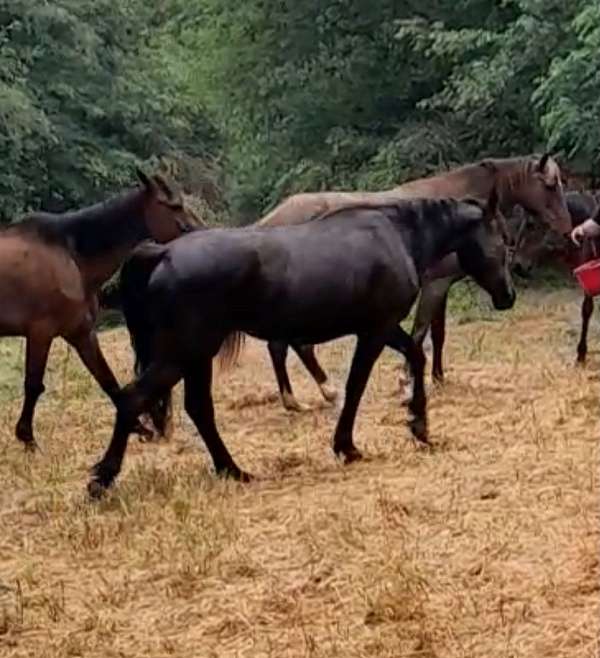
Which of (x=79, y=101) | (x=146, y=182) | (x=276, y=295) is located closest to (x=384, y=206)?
(x=276, y=295)

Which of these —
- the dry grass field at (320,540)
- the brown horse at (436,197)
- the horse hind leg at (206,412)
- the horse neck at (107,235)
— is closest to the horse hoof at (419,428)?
the dry grass field at (320,540)

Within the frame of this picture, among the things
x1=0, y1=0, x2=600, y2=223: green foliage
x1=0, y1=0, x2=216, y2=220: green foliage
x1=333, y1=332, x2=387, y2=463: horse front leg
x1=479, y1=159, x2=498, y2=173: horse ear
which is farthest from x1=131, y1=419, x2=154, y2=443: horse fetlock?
x1=0, y1=0, x2=216, y2=220: green foliage

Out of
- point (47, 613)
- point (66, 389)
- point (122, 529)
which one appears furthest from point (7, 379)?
point (47, 613)

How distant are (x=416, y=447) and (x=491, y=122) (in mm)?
11992

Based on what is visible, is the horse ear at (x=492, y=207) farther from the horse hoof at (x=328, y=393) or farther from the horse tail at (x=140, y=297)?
the horse hoof at (x=328, y=393)

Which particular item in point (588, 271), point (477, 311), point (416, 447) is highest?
point (588, 271)

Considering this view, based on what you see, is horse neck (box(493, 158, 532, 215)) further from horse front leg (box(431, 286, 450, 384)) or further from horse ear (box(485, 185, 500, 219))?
horse ear (box(485, 185, 500, 219))

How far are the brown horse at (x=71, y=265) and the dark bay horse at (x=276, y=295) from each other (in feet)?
3.89

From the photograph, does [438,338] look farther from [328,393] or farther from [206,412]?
[206,412]

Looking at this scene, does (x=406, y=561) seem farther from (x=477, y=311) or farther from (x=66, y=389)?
(x=477, y=311)

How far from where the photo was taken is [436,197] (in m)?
9.91

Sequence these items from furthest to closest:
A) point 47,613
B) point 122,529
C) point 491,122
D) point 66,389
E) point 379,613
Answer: point 491,122, point 66,389, point 122,529, point 47,613, point 379,613

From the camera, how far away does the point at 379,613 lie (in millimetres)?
4852

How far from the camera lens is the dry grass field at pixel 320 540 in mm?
4793
